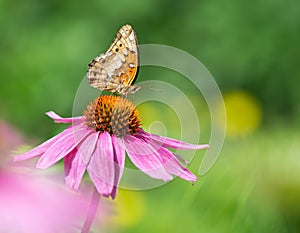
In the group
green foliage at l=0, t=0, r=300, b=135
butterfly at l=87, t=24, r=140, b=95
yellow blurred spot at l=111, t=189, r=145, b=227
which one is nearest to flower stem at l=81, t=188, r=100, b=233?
butterfly at l=87, t=24, r=140, b=95

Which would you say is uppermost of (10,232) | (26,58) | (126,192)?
(26,58)

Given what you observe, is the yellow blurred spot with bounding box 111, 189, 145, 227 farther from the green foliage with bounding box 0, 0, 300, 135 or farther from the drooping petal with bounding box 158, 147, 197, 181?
the green foliage with bounding box 0, 0, 300, 135

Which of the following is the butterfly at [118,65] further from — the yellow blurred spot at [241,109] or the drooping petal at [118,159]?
the yellow blurred spot at [241,109]

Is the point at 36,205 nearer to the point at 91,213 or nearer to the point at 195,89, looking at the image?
the point at 91,213

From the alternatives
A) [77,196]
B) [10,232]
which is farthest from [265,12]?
[10,232]

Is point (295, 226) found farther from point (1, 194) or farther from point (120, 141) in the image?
point (1, 194)

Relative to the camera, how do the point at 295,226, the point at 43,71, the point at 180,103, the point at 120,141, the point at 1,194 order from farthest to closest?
the point at 180,103
the point at 43,71
the point at 295,226
the point at 120,141
the point at 1,194

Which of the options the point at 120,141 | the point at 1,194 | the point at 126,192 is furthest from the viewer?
the point at 126,192

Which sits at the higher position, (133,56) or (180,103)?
(180,103)
